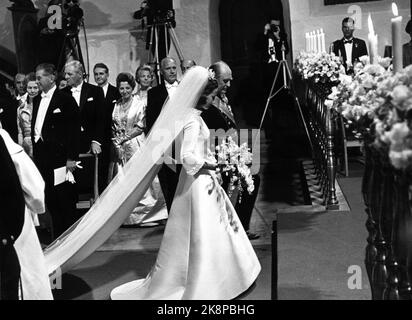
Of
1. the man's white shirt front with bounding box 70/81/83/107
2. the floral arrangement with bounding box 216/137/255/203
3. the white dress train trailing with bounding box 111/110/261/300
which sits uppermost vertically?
the man's white shirt front with bounding box 70/81/83/107

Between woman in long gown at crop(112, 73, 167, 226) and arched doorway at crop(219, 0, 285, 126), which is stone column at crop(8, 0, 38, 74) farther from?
woman in long gown at crop(112, 73, 167, 226)

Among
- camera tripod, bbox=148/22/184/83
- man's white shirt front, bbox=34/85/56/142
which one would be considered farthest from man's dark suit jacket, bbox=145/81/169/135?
camera tripod, bbox=148/22/184/83

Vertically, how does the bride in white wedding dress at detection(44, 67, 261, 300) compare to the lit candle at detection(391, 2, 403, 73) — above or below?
below

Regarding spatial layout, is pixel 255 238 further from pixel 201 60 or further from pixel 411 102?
pixel 201 60

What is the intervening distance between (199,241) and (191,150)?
22.8 inches

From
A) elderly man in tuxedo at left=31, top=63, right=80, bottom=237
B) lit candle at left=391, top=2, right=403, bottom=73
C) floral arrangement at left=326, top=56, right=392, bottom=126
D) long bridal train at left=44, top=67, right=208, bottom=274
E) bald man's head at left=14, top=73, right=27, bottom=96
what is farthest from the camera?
bald man's head at left=14, top=73, right=27, bottom=96

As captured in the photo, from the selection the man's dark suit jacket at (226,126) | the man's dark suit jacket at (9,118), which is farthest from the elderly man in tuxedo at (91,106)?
the man's dark suit jacket at (226,126)

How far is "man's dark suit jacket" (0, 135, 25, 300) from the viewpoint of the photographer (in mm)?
3178

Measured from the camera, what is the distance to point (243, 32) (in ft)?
39.8

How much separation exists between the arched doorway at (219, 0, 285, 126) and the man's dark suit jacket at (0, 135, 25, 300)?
8605 mm

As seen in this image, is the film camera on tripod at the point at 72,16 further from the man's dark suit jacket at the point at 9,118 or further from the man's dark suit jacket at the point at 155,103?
the man's dark suit jacket at the point at 155,103

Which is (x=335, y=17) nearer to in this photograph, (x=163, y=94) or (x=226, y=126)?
(x=163, y=94)

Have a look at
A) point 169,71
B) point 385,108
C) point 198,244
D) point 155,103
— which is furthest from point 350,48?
point 385,108
